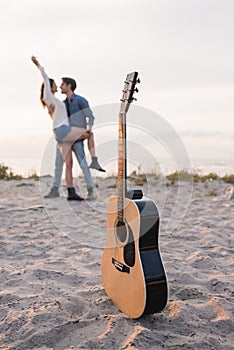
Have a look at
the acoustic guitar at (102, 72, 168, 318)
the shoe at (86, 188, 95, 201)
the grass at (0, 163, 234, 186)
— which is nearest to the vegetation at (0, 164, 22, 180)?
the grass at (0, 163, 234, 186)

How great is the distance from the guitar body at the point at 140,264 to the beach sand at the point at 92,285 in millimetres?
105

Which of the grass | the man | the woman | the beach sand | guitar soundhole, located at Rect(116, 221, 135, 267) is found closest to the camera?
the beach sand

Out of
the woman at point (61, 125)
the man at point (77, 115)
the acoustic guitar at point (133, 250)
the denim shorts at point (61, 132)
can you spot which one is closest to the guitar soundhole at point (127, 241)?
the acoustic guitar at point (133, 250)

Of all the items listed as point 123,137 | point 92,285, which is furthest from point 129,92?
point 92,285

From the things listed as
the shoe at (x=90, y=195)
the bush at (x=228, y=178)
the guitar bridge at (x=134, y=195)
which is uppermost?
the bush at (x=228, y=178)

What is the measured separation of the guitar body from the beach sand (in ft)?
0.35

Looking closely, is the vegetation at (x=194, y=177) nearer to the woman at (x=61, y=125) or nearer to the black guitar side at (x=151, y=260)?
the woman at (x=61, y=125)

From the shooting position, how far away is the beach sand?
2.15 metres

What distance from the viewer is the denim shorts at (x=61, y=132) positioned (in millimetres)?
6066

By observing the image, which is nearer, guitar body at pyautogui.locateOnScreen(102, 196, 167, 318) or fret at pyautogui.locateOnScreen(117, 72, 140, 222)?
guitar body at pyautogui.locateOnScreen(102, 196, 167, 318)

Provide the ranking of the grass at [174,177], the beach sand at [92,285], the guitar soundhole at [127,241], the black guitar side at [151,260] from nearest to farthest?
the beach sand at [92,285], the black guitar side at [151,260], the guitar soundhole at [127,241], the grass at [174,177]

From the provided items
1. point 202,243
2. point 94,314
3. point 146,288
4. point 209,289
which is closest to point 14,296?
point 94,314

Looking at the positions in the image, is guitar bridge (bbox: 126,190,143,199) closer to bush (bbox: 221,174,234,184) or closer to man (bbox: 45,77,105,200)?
man (bbox: 45,77,105,200)

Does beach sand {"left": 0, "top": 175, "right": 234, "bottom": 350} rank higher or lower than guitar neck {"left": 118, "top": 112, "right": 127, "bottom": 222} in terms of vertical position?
lower
